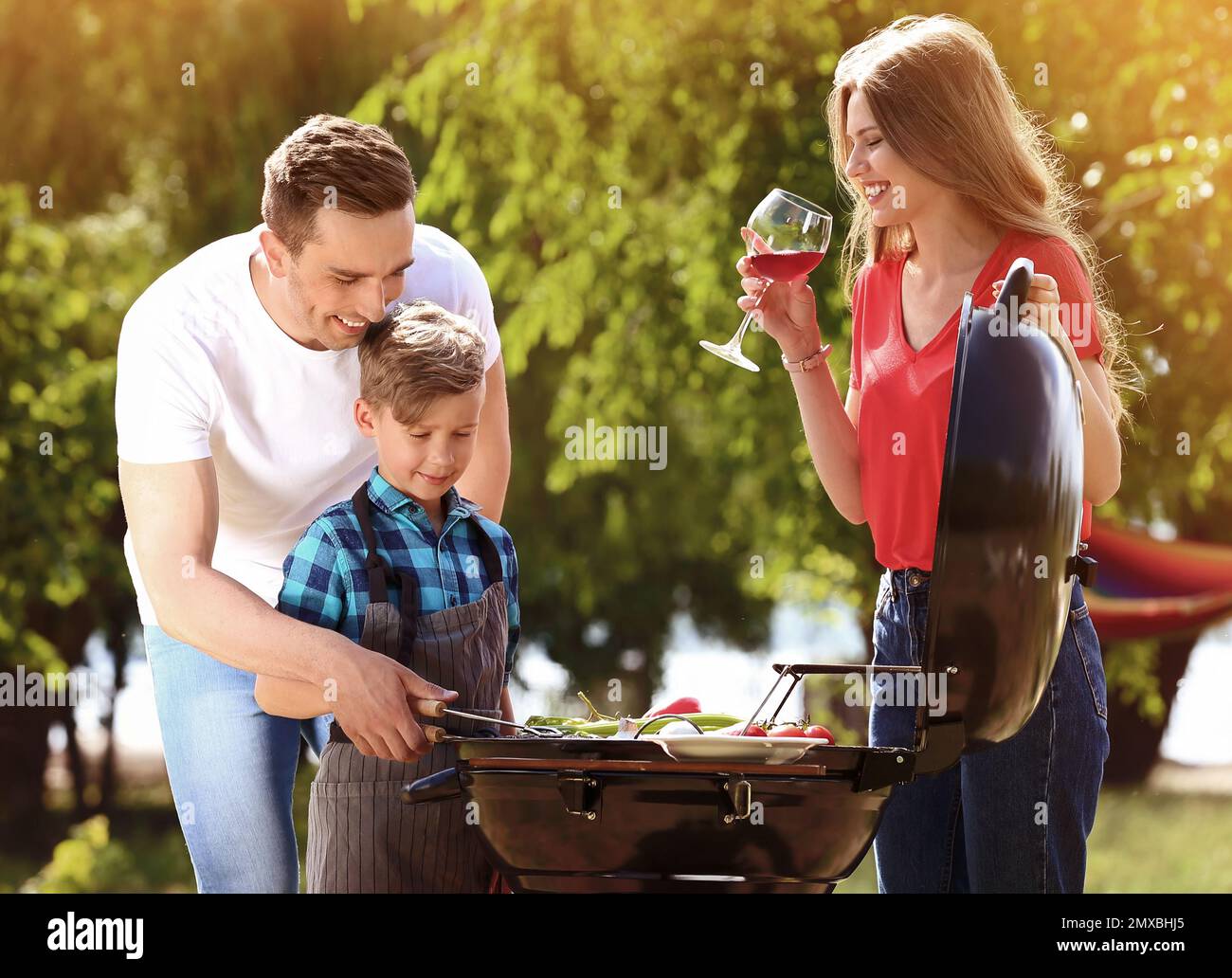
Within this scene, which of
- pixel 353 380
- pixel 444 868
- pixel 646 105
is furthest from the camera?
pixel 646 105

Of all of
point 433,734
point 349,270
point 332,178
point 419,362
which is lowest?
point 433,734

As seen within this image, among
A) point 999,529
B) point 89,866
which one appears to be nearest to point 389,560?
point 999,529

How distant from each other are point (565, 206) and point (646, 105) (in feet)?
2.10

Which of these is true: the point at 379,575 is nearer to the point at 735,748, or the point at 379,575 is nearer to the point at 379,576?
the point at 379,576

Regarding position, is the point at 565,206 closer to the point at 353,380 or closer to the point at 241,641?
the point at 353,380

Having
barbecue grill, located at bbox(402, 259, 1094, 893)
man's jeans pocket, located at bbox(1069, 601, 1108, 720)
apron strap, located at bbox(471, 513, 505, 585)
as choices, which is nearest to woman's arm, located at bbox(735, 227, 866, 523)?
man's jeans pocket, located at bbox(1069, 601, 1108, 720)

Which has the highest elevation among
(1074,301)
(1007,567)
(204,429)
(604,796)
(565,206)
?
(565,206)

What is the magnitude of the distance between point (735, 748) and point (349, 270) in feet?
3.36

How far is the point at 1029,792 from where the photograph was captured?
191 cm

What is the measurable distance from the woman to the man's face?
1.70ft

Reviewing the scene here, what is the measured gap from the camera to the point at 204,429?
218cm

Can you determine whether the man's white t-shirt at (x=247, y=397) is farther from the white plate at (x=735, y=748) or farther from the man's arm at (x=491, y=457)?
the white plate at (x=735, y=748)

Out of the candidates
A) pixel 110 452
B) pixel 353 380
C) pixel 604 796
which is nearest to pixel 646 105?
pixel 110 452

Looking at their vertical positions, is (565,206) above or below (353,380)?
above
